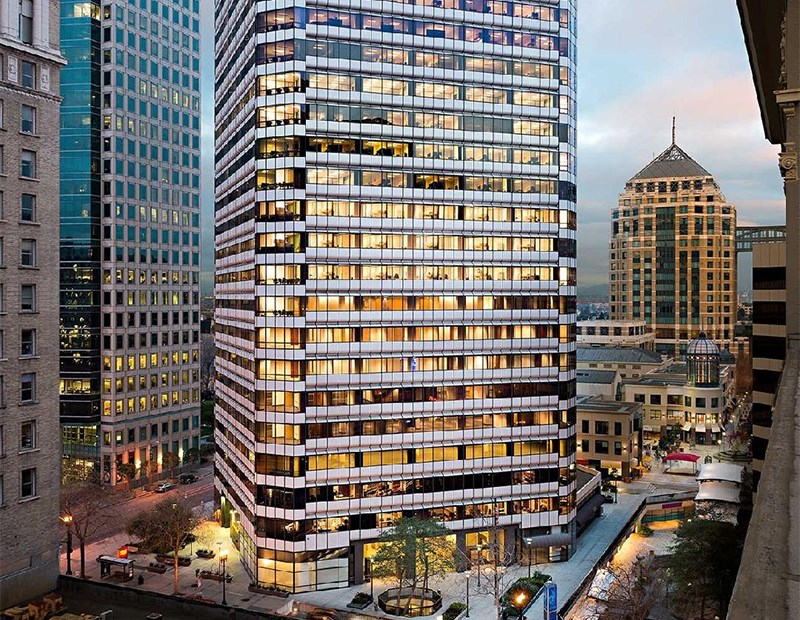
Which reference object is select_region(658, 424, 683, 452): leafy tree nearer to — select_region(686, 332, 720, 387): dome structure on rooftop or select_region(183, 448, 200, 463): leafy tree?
select_region(686, 332, 720, 387): dome structure on rooftop

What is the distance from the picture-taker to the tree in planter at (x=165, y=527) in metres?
62.2

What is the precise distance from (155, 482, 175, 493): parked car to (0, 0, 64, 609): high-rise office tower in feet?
128

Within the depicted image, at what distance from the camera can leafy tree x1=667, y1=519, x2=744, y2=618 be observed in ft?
163

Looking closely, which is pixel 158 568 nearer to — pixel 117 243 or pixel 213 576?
pixel 213 576

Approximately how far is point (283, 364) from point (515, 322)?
23.1 meters

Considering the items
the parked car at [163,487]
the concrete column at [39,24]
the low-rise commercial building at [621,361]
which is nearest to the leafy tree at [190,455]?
the parked car at [163,487]

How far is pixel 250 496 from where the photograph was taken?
2608 inches

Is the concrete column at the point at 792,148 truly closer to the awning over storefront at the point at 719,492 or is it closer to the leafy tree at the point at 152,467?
the awning over storefront at the point at 719,492

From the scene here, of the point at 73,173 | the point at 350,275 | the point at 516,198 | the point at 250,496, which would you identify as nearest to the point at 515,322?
the point at 516,198

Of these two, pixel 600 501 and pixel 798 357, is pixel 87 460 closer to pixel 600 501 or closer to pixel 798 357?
pixel 600 501

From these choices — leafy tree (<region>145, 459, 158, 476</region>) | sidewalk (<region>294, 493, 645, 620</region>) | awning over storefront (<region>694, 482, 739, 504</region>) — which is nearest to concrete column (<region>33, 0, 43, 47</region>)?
sidewalk (<region>294, 493, 645, 620</region>)

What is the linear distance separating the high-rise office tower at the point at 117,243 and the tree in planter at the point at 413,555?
5232 centimetres

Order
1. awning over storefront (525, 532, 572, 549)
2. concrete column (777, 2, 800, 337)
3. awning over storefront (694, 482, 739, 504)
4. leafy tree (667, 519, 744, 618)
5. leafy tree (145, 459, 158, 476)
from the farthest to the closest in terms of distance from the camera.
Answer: leafy tree (145, 459, 158, 476) < awning over storefront (694, 482, 739, 504) < awning over storefront (525, 532, 572, 549) < leafy tree (667, 519, 744, 618) < concrete column (777, 2, 800, 337)

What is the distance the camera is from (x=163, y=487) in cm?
9756
